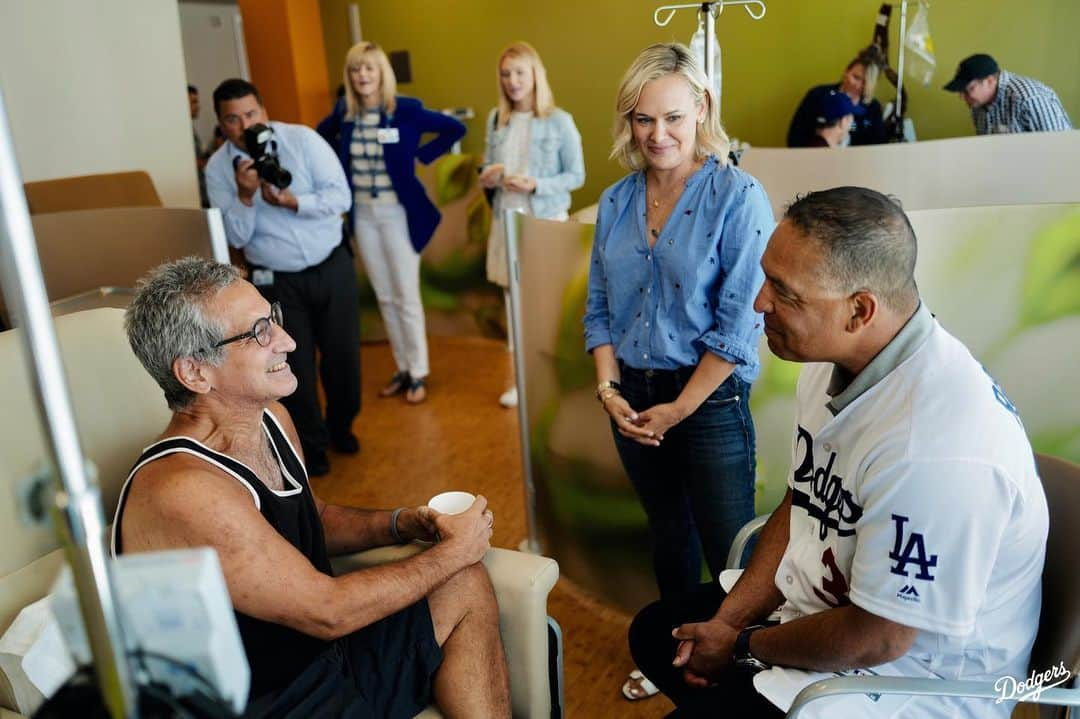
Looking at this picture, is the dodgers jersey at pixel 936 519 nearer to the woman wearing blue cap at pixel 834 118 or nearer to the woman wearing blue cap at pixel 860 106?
the woman wearing blue cap at pixel 834 118

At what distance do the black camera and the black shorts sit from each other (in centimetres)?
197

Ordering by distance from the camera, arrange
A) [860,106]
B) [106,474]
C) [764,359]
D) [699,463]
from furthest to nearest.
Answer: [860,106], [764,359], [699,463], [106,474]

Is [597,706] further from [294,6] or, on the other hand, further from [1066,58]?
[294,6]

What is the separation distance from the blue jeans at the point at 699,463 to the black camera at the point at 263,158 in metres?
1.70

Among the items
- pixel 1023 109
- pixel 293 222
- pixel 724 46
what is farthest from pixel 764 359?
pixel 724 46

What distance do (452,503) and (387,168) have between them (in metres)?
2.52

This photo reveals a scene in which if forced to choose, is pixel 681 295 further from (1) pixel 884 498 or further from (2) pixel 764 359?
(1) pixel 884 498

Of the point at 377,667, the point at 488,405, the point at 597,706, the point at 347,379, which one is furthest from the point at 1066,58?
the point at 377,667

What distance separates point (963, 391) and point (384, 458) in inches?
114

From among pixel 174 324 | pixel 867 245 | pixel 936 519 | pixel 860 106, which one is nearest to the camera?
pixel 936 519

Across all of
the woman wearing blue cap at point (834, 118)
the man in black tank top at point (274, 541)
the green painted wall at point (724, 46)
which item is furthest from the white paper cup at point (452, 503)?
the green painted wall at point (724, 46)

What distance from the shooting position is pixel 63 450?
47 cm

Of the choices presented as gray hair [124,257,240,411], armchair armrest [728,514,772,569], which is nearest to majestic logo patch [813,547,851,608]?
armchair armrest [728,514,772,569]

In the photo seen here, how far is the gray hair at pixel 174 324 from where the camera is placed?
59.9 inches
